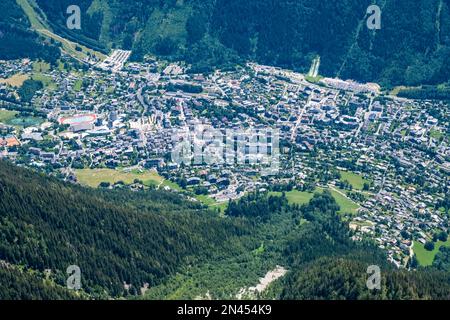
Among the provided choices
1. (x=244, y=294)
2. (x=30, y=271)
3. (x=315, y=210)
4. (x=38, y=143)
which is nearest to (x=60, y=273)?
(x=30, y=271)

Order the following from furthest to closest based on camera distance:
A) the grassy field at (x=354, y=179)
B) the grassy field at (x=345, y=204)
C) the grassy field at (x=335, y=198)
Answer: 1. the grassy field at (x=354, y=179)
2. the grassy field at (x=335, y=198)
3. the grassy field at (x=345, y=204)

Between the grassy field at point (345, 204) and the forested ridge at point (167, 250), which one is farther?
the grassy field at point (345, 204)

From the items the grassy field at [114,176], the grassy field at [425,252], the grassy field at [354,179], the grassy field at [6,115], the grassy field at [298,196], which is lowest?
the grassy field at [425,252]

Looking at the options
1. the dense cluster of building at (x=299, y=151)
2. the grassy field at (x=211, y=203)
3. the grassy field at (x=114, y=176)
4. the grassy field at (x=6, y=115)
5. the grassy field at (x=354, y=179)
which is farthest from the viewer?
the grassy field at (x=6, y=115)

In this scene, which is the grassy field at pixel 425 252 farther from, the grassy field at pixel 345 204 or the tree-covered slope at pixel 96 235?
the tree-covered slope at pixel 96 235

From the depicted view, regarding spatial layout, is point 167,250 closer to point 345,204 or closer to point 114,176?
point 114,176

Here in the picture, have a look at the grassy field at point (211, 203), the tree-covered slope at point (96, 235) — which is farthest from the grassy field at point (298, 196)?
the tree-covered slope at point (96, 235)

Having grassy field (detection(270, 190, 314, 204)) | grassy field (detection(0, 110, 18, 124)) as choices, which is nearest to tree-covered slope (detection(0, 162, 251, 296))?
grassy field (detection(270, 190, 314, 204))

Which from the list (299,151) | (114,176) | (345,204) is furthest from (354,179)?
(114,176)

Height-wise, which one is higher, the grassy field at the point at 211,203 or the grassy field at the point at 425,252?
the grassy field at the point at 211,203
